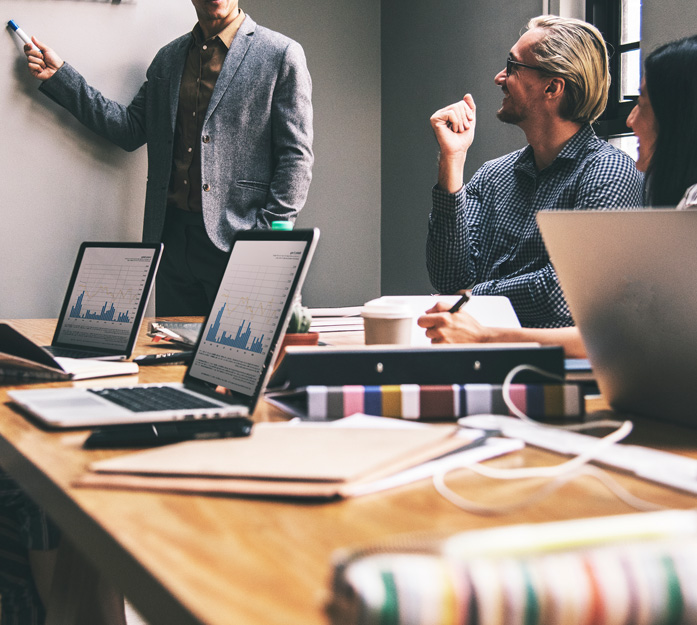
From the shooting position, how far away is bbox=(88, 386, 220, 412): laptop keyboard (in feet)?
2.62

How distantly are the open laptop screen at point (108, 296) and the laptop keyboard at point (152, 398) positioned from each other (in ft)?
1.39

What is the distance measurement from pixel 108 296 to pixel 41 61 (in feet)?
4.69

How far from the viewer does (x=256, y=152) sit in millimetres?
2564

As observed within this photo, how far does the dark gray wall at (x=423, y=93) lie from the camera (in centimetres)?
353

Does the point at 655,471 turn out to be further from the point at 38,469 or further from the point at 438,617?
the point at 38,469

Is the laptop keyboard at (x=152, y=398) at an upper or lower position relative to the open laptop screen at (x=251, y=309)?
lower

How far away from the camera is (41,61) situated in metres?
2.51

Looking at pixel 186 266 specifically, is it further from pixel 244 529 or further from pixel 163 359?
pixel 244 529

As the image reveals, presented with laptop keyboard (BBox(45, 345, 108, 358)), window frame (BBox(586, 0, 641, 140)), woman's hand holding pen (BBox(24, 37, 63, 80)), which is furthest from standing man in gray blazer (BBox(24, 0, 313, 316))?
window frame (BBox(586, 0, 641, 140))

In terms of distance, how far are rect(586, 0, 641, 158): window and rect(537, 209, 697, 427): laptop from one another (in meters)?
2.59

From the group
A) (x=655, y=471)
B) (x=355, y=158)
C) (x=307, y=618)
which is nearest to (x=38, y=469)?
(x=307, y=618)

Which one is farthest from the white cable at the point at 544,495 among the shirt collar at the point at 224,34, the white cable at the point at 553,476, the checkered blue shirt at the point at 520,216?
the shirt collar at the point at 224,34

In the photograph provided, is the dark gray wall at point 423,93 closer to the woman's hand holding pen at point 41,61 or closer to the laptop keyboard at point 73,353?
the woman's hand holding pen at point 41,61

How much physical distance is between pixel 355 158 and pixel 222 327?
3.61m
